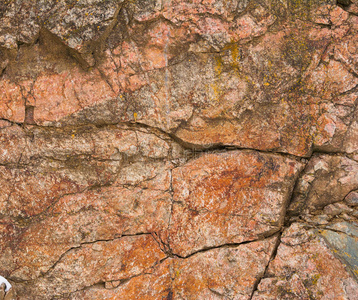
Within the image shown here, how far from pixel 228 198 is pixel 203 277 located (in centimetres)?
78

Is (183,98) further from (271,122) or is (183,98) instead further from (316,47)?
(316,47)

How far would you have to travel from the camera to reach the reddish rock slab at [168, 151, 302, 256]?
2.81 metres

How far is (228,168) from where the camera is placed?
9.22 feet

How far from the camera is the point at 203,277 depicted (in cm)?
282

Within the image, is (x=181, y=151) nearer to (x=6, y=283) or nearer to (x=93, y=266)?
(x=93, y=266)

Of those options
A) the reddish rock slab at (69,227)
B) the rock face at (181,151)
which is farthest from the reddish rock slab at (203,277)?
the reddish rock slab at (69,227)

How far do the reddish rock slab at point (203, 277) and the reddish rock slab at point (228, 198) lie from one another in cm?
10

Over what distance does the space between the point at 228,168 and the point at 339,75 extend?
4.33 feet

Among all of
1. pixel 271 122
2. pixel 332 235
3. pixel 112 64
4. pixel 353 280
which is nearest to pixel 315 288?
pixel 353 280

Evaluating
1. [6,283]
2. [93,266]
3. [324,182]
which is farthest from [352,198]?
[6,283]

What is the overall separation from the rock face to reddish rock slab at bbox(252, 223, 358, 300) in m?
0.01

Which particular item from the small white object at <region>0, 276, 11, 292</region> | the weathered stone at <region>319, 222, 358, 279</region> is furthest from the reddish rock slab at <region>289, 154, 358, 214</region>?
the small white object at <region>0, 276, 11, 292</region>

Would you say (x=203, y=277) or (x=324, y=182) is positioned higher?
(x=324, y=182)

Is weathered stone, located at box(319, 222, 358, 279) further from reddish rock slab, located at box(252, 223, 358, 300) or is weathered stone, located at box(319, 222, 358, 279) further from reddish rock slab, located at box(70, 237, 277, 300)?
reddish rock slab, located at box(70, 237, 277, 300)
